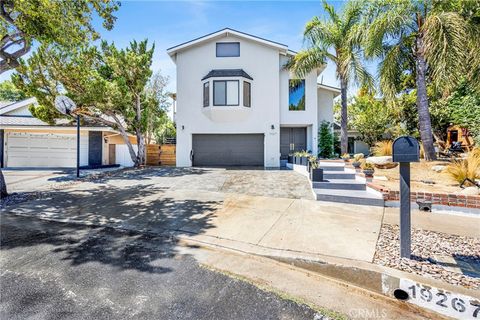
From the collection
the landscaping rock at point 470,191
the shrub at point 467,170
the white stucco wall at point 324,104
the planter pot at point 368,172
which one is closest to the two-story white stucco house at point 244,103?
the white stucco wall at point 324,104

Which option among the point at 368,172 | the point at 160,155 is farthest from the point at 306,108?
the point at 160,155

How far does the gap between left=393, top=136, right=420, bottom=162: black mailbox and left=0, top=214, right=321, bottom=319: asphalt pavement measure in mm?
2425

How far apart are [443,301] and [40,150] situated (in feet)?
68.1

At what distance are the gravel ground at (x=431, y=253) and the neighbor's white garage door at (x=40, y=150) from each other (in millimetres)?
18551

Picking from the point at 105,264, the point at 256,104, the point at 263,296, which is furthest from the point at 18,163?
the point at 263,296

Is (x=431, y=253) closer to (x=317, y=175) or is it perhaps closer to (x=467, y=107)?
(x=317, y=175)

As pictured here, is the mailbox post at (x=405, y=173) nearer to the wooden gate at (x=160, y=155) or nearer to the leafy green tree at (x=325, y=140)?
the leafy green tree at (x=325, y=140)

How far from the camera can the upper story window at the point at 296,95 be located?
14930mm

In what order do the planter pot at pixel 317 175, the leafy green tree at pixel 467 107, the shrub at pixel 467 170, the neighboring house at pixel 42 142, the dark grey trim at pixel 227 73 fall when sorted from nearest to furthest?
the shrub at pixel 467 170 → the planter pot at pixel 317 175 → the leafy green tree at pixel 467 107 → the dark grey trim at pixel 227 73 → the neighboring house at pixel 42 142

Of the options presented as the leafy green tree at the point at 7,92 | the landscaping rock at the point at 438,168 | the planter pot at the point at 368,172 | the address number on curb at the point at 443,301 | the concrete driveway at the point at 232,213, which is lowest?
the address number on curb at the point at 443,301

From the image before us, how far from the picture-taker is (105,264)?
3.36m

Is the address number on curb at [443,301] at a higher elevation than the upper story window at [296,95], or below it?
below

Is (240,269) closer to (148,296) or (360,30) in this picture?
(148,296)

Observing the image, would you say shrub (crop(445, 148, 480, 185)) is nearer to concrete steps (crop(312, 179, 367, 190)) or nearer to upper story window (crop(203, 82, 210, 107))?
concrete steps (crop(312, 179, 367, 190))
